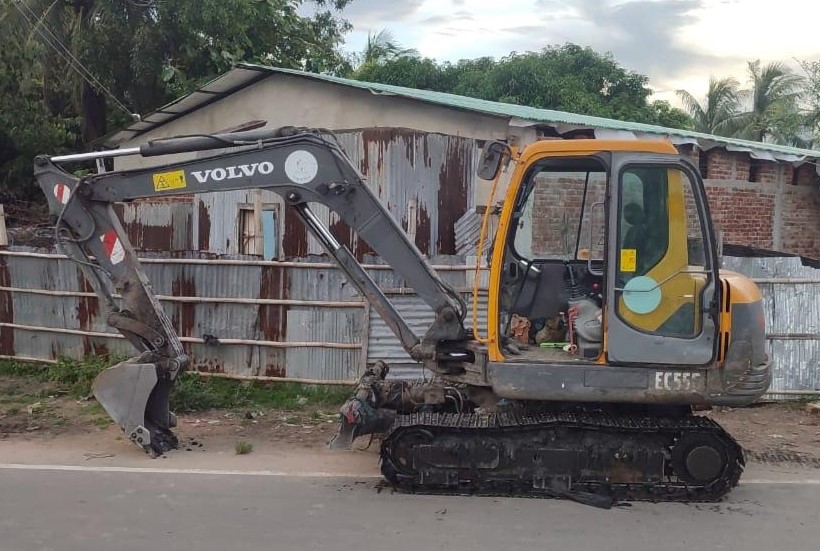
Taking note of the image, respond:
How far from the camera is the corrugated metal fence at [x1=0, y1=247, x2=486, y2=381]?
916 cm

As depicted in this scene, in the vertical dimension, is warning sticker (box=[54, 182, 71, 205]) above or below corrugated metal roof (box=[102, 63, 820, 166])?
below

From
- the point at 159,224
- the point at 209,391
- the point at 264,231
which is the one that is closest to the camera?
the point at 209,391

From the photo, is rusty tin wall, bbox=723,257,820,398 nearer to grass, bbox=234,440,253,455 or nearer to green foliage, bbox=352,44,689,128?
grass, bbox=234,440,253,455

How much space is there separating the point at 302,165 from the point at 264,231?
20.9ft

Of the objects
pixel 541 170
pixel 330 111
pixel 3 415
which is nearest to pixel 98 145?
pixel 330 111

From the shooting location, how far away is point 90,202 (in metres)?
6.91

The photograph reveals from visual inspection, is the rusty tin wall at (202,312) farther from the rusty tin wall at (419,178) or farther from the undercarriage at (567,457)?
the undercarriage at (567,457)

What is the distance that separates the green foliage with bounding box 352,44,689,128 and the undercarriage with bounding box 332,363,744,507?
2311cm

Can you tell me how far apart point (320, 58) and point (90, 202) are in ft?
47.5

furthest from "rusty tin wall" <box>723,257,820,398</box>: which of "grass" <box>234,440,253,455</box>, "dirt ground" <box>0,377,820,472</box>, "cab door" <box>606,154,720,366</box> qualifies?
"grass" <box>234,440,253,455</box>

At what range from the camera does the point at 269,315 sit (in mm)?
9453

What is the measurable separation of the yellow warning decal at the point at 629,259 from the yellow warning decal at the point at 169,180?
3.64 meters

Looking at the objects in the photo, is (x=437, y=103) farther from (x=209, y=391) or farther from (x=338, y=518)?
(x=338, y=518)

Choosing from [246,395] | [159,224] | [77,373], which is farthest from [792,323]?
[159,224]
